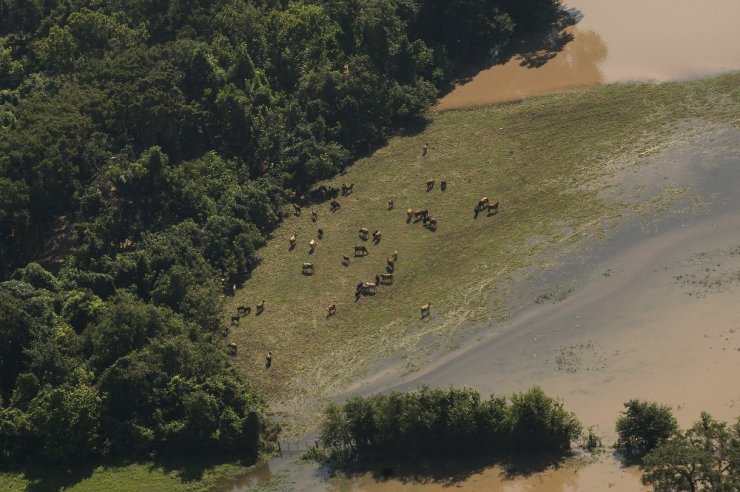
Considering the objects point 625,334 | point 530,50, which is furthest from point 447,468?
point 530,50

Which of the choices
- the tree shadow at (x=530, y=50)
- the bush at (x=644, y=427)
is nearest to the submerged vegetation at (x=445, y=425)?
the bush at (x=644, y=427)

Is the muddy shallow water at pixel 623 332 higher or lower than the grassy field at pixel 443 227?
lower

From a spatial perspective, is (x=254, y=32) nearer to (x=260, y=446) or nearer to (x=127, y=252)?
(x=127, y=252)

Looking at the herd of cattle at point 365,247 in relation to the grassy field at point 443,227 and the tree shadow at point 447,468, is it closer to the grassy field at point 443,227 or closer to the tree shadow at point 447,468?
the grassy field at point 443,227

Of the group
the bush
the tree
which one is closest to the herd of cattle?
the bush

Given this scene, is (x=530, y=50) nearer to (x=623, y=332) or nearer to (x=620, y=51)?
(x=620, y=51)

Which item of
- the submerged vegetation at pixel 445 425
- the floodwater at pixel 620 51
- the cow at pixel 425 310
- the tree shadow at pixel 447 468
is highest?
the floodwater at pixel 620 51
